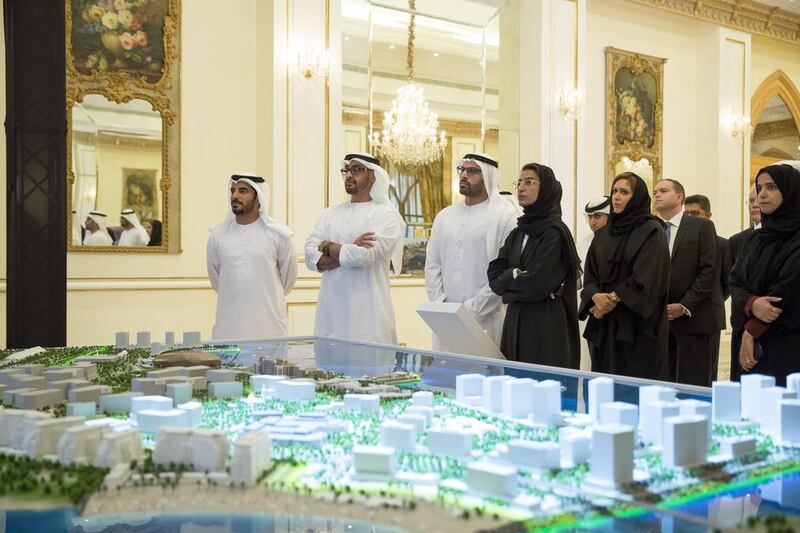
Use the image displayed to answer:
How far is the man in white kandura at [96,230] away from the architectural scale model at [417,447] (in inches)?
Answer: 205

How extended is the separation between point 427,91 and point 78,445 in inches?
345

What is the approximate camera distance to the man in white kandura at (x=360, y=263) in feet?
17.5

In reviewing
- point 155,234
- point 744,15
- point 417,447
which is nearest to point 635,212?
point 417,447

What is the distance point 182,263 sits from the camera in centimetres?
777

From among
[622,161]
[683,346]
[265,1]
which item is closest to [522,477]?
[683,346]

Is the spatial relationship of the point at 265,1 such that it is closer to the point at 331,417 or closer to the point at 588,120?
the point at 588,120

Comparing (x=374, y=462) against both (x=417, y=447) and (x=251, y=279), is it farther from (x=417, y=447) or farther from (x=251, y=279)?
(x=251, y=279)

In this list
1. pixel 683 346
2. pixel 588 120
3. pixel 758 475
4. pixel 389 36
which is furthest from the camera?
pixel 588 120

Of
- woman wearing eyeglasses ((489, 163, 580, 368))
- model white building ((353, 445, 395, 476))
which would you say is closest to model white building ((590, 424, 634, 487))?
model white building ((353, 445, 395, 476))

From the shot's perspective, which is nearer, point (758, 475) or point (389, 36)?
point (758, 475)

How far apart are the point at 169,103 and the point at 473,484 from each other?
701cm

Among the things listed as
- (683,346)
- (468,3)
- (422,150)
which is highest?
(468,3)

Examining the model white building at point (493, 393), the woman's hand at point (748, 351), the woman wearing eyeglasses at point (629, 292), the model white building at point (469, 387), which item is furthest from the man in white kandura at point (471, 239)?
the model white building at point (493, 393)

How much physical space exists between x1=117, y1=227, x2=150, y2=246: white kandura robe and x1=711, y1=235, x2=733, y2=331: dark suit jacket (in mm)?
5097
